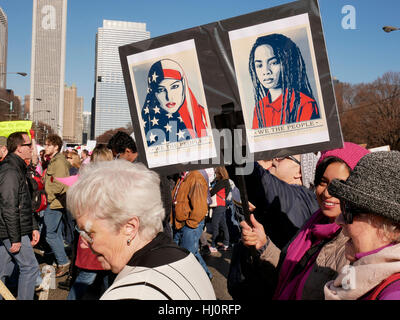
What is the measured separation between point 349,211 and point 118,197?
0.97 metres

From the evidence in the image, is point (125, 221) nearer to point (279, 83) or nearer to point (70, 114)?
point (279, 83)

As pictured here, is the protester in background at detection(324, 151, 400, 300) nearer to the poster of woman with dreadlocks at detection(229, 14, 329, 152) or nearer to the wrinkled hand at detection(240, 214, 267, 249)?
the poster of woman with dreadlocks at detection(229, 14, 329, 152)

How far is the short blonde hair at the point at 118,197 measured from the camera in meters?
1.83

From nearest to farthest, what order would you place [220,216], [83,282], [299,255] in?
[299,255], [83,282], [220,216]

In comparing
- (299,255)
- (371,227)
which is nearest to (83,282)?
(299,255)

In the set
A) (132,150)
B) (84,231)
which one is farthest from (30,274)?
(84,231)

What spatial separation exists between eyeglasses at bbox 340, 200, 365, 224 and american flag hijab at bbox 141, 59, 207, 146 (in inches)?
32.5

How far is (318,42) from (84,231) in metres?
1.40

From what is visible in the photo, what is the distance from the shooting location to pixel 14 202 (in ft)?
13.7

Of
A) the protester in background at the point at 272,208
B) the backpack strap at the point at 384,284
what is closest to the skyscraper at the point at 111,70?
the protester in background at the point at 272,208

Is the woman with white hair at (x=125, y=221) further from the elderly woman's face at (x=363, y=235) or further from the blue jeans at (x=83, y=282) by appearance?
the blue jeans at (x=83, y=282)

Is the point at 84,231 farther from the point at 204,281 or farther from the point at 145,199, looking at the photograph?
the point at 204,281

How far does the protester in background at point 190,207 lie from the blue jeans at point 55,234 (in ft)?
6.37
